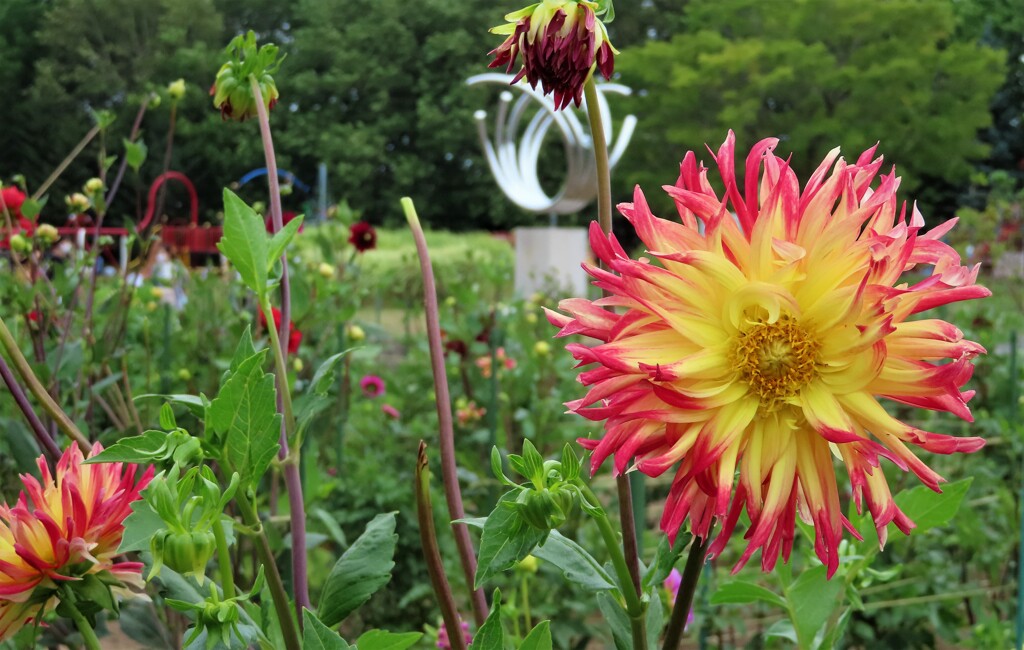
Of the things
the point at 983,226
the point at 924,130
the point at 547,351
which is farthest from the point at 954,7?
the point at 547,351

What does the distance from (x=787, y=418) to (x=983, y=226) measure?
199 inches

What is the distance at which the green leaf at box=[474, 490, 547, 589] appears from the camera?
322mm

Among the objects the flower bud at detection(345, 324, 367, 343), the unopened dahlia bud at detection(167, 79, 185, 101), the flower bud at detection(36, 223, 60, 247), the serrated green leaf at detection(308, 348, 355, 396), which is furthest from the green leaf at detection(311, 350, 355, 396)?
the flower bud at detection(345, 324, 367, 343)

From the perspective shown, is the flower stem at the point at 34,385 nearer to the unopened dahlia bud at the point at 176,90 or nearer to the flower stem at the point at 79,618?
the flower stem at the point at 79,618

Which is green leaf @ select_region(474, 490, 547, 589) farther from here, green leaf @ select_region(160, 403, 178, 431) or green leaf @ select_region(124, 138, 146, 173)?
green leaf @ select_region(124, 138, 146, 173)

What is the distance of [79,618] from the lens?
39cm

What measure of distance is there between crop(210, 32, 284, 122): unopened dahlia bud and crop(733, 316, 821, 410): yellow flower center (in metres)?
0.28

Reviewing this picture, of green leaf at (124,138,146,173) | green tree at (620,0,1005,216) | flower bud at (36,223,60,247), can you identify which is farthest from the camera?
green tree at (620,0,1005,216)

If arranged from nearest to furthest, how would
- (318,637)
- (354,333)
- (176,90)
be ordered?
(318,637) → (176,90) → (354,333)

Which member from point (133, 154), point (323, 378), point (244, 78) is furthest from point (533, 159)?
point (323, 378)

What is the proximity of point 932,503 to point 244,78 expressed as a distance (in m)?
0.40

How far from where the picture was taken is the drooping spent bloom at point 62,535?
0.38m

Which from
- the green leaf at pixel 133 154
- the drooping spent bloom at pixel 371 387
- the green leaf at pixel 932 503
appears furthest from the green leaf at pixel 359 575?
the drooping spent bloom at pixel 371 387

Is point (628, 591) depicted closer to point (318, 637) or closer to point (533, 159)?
point (318, 637)
